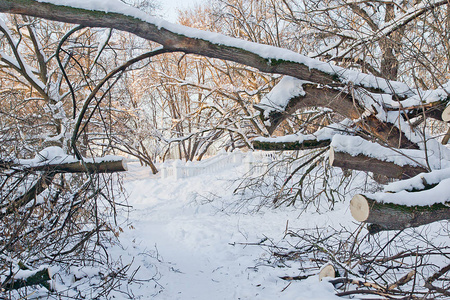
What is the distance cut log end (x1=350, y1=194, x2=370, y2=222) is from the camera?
7.63ft

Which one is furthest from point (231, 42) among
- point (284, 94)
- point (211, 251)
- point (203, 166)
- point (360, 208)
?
point (203, 166)

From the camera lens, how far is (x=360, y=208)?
7.88 ft

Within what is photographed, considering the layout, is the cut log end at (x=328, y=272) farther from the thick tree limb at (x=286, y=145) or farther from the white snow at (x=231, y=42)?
the white snow at (x=231, y=42)

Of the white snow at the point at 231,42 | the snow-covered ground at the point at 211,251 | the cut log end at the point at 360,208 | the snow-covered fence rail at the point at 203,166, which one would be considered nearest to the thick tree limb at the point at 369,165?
the cut log end at the point at 360,208

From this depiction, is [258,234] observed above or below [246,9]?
below

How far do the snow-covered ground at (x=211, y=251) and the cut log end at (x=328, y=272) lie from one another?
3.6 inches

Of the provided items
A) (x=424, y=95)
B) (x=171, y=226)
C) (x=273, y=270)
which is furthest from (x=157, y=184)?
(x=424, y=95)

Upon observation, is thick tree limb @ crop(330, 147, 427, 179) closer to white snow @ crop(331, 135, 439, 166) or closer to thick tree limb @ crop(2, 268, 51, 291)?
white snow @ crop(331, 135, 439, 166)

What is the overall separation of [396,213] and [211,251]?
3.88 meters

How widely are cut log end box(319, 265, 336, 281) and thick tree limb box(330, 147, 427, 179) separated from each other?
1153 mm

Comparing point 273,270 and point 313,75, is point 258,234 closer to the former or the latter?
point 273,270

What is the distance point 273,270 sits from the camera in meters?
4.45

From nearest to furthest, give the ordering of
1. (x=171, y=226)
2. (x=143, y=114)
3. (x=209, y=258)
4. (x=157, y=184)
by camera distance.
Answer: (x=209, y=258) → (x=171, y=226) → (x=157, y=184) → (x=143, y=114)

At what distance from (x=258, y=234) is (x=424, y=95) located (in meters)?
3.91
